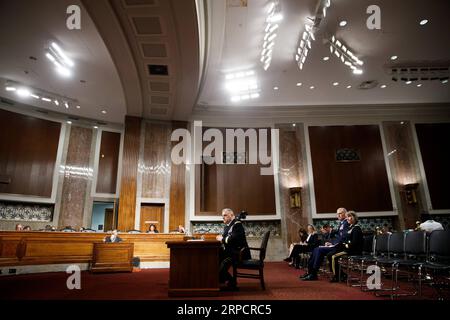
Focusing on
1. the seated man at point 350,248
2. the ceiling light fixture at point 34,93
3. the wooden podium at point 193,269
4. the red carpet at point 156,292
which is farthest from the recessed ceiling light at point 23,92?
the seated man at point 350,248

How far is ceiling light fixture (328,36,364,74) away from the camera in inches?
294

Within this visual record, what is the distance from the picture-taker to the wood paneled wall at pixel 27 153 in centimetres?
903

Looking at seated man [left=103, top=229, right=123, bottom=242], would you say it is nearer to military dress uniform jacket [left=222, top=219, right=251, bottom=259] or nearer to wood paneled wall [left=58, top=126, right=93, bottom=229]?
wood paneled wall [left=58, top=126, right=93, bottom=229]

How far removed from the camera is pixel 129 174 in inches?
380

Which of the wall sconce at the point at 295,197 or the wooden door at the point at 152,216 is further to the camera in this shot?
the wall sconce at the point at 295,197

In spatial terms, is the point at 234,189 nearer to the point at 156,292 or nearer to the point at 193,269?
the point at 156,292

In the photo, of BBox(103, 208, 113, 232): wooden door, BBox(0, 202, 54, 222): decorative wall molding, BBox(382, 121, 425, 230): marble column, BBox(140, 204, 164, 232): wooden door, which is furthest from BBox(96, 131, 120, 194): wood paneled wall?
BBox(382, 121, 425, 230): marble column

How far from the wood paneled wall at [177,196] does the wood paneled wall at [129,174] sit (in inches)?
50.3

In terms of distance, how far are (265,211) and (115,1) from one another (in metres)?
7.91

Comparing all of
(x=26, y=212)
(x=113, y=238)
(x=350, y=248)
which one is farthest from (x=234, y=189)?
(x=26, y=212)

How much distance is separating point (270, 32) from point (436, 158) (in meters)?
8.49

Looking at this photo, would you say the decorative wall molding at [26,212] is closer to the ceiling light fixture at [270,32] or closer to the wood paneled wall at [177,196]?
the wood paneled wall at [177,196]

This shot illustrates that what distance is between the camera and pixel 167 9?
551 centimetres
